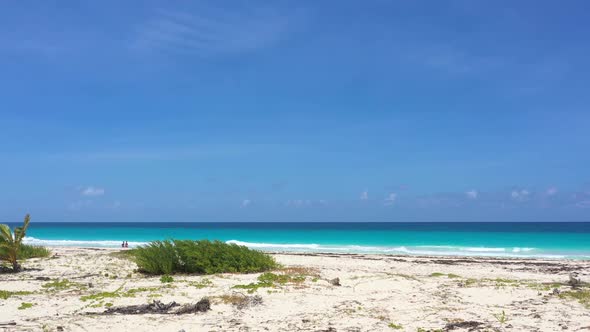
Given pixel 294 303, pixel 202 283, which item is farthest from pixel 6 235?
pixel 294 303

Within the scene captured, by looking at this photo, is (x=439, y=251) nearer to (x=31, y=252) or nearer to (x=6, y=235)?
(x=31, y=252)

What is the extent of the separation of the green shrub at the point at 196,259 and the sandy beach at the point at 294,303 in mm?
686

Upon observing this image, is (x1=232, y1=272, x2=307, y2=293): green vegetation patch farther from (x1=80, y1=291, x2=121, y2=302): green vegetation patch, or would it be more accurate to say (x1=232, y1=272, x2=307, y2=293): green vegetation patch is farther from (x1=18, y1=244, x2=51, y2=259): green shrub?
(x1=18, y1=244, x2=51, y2=259): green shrub

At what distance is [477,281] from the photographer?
14.5 m

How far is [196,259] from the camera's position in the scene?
52.0ft

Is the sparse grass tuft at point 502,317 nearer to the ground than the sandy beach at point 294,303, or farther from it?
farther from it

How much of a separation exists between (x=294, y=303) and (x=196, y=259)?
243 inches

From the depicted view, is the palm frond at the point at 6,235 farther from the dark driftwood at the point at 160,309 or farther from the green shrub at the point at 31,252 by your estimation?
the dark driftwood at the point at 160,309

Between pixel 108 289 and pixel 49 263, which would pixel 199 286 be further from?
pixel 49 263

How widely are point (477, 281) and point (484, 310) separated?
16.1 ft

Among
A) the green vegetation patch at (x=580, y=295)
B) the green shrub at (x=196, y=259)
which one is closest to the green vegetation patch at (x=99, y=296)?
the green shrub at (x=196, y=259)

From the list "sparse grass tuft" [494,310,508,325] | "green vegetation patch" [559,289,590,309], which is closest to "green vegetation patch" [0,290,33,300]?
"sparse grass tuft" [494,310,508,325]

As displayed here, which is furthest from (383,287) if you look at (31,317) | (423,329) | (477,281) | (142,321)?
(31,317)

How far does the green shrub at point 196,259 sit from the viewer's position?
51.8ft
